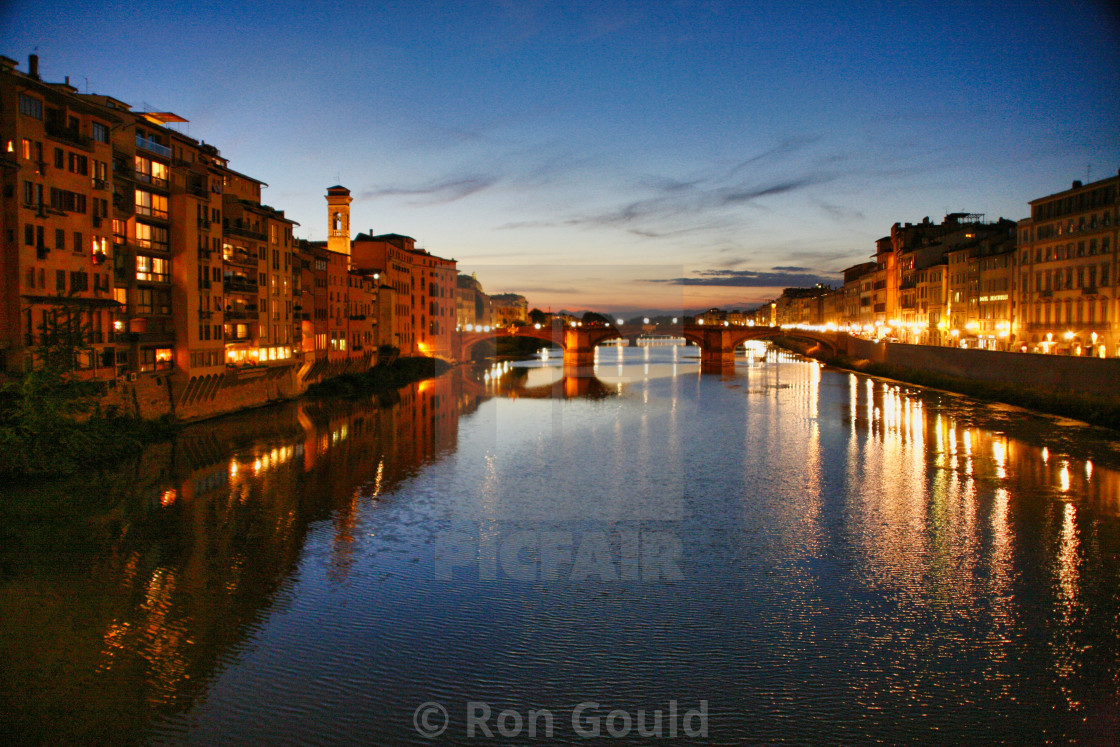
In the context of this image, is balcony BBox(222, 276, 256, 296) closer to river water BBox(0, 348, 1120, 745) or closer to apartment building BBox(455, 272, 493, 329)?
river water BBox(0, 348, 1120, 745)

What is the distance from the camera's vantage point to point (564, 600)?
9.34 meters

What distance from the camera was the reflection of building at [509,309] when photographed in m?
108

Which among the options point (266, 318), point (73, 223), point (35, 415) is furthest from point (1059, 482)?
point (266, 318)

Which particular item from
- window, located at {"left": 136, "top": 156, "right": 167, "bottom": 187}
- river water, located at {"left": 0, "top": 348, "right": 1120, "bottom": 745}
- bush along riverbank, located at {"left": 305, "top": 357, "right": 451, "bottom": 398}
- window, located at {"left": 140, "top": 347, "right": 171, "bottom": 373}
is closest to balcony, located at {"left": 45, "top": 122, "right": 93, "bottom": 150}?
window, located at {"left": 136, "top": 156, "right": 167, "bottom": 187}

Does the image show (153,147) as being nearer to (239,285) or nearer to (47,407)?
(239,285)

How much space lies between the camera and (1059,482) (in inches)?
626

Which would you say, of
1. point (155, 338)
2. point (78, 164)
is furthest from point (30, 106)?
point (155, 338)

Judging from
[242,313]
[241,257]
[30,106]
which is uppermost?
[30,106]

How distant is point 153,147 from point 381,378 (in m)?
17.3

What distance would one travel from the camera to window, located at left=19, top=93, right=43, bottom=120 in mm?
16234

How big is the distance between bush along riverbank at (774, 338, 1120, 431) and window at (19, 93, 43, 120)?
Answer: 95.5 feet

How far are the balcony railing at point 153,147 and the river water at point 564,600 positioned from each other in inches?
340

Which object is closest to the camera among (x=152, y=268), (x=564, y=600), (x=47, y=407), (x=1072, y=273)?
(x=564, y=600)

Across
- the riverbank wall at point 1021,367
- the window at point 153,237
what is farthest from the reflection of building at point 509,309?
the window at point 153,237
